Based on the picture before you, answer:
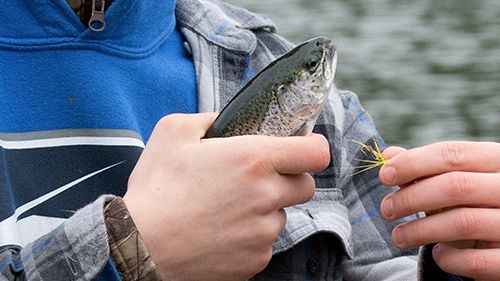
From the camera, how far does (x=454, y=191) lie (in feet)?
4.92

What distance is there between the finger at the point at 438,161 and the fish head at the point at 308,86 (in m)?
0.17

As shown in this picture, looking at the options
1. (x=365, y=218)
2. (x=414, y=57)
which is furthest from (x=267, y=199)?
(x=414, y=57)

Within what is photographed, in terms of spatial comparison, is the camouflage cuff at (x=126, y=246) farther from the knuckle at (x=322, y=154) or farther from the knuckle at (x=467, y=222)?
the knuckle at (x=467, y=222)

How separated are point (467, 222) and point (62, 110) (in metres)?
0.55

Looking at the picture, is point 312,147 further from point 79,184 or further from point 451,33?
point 451,33

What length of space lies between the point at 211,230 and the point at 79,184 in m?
0.26

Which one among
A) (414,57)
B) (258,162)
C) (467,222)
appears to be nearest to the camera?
(258,162)

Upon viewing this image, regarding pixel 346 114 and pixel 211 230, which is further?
pixel 346 114

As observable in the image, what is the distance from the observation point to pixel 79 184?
1.55 m

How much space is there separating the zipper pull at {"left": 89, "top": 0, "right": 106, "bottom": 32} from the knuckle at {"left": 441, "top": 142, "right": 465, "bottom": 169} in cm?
49

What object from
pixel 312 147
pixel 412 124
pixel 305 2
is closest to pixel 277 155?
pixel 312 147

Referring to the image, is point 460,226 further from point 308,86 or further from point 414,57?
point 414,57

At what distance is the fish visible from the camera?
1.40m

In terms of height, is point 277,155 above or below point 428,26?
above
